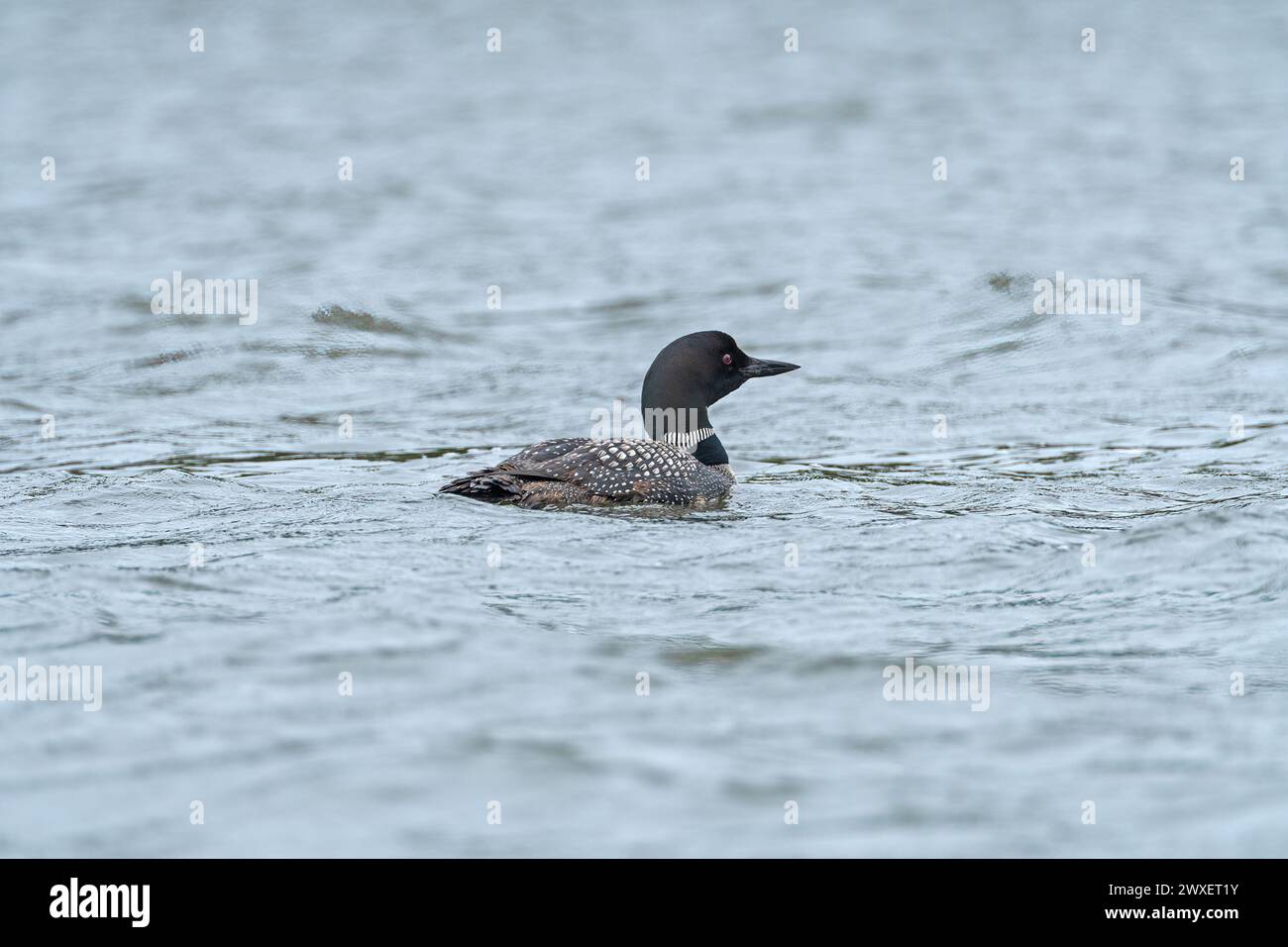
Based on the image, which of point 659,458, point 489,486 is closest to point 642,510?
point 659,458

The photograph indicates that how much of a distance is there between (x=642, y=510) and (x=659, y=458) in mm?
263

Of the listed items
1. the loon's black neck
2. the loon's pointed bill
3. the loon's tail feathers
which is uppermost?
the loon's pointed bill

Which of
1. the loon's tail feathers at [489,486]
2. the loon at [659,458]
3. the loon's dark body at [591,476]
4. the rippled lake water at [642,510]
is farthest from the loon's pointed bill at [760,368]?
the loon's tail feathers at [489,486]

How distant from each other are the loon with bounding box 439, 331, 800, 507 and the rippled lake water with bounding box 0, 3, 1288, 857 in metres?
0.14

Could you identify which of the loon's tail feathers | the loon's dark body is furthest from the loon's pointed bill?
the loon's tail feathers

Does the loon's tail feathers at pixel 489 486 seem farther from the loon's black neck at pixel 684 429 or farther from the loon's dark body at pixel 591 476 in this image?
the loon's black neck at pixel 684 429

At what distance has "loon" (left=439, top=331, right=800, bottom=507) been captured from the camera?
7.54 meters

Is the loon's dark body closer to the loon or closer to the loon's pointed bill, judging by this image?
the loon

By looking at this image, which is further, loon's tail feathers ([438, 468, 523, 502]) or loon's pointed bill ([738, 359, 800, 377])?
loon's pointed bill ([738, 359, 800, 377])

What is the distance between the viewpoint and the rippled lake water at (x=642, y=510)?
15.3 ft

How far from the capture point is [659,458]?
7793 millimetres

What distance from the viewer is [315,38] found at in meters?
26.2
